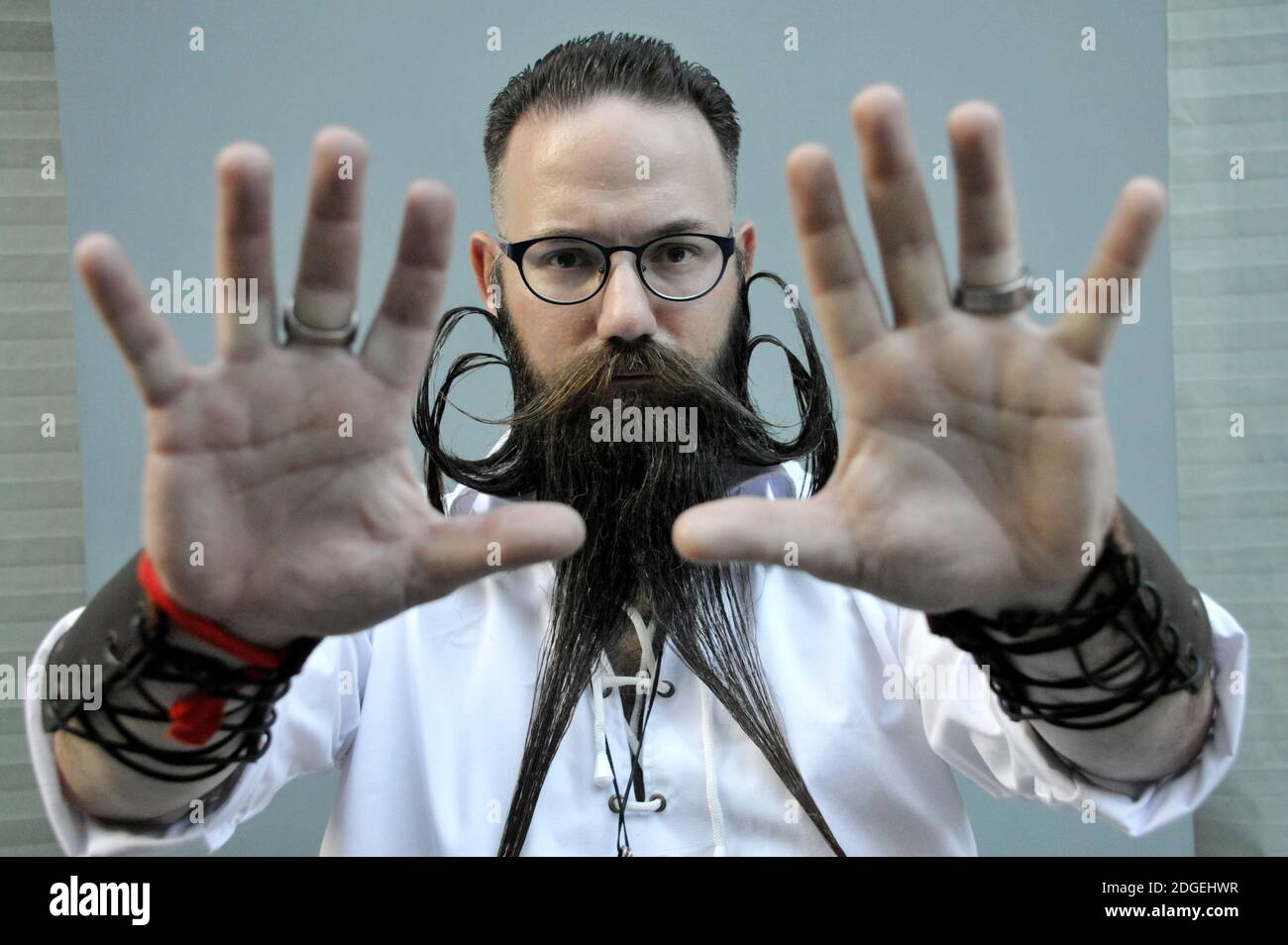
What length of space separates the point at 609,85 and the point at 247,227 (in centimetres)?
83

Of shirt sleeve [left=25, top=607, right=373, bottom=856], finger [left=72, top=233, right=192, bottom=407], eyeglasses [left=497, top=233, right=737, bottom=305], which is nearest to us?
finger [left=72, top=233, right=192, bottom=407]

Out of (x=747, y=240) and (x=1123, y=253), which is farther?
(x=747, y=240)

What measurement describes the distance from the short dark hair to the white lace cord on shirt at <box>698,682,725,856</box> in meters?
0.67

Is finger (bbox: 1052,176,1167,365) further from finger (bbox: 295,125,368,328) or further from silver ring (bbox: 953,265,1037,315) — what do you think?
finger (bbox: 295,125,368,328)

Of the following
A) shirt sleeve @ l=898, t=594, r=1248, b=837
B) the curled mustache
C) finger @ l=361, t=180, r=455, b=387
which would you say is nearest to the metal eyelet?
shirt sleeve @ l=898, t=594, r=1248, b=837

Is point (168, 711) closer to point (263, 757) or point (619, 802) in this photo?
point (263, 757)

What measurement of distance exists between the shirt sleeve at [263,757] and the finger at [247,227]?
358 millimetres

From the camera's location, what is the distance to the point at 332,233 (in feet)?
2.27

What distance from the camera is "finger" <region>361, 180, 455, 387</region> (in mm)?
692

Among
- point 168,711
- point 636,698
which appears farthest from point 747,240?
point 168,711

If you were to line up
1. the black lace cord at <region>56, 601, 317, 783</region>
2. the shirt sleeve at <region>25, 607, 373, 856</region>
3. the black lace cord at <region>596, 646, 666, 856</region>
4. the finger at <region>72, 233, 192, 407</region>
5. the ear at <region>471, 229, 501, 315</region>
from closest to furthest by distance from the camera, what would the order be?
the finger at <region>72, 233, 192, 407</region> < the black lace cord at <region>56, 601, 317, 783</region> < the shirt sleeve at <region>25, 607, 373, 856</region> < the black lace cord at <region>596, 646, 666, 856</region> < the ear at <region>471, 229, 501, 315</region>

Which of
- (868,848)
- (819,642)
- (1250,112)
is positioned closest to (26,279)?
(819,642)

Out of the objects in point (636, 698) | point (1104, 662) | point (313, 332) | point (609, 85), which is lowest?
point (636, 698)

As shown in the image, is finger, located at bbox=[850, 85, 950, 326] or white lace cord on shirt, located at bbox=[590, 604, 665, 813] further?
white lace cord on shirt, located at bbox=[590, 604, 665, 813]
